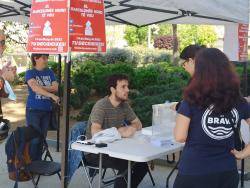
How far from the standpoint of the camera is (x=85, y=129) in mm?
5160

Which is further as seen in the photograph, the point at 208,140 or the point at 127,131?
the point at 127,131

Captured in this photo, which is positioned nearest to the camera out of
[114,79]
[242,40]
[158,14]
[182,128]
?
[182,128]

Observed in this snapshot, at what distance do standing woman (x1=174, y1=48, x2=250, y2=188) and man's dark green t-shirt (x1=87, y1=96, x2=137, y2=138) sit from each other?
1815 mm

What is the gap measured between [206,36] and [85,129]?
1314 inches

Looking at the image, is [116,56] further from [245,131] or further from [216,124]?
[216,124]

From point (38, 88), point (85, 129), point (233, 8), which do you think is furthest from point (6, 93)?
point (233, 8)

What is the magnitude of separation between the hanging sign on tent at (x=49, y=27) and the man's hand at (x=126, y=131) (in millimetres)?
1242

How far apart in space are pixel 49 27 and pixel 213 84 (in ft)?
5.43

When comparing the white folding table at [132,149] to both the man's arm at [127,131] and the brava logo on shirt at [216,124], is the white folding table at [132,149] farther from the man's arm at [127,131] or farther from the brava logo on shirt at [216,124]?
the brava logo on shirt at [216,124]

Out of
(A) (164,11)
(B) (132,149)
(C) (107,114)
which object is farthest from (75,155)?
(A) (164,11)

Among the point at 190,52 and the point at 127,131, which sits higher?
the point at 190,52

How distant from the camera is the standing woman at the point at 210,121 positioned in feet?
10.0

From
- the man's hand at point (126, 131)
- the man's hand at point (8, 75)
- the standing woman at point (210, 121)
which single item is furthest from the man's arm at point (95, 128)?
the standing woman at point (210, 121)

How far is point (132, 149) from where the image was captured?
429 cm
